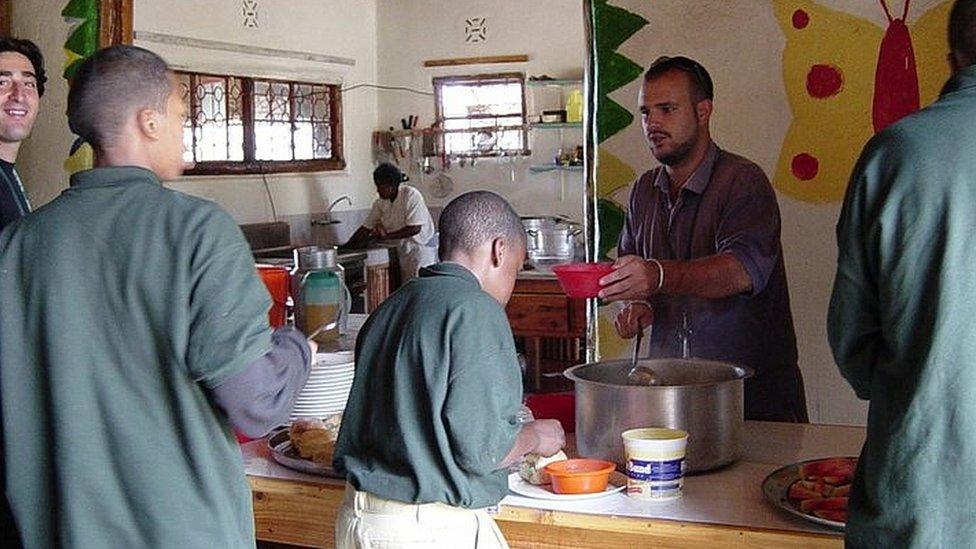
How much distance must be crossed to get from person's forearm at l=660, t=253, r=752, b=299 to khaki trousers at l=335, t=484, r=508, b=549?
45.5 inches

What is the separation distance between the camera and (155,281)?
1828mm

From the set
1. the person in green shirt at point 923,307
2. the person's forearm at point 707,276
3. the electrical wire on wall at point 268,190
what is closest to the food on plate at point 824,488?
the person in green shirt at point 923,307

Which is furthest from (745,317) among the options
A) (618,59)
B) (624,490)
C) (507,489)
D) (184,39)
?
(184,39)

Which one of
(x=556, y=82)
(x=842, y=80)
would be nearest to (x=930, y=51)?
(x=842, y=80)

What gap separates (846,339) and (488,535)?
747mm

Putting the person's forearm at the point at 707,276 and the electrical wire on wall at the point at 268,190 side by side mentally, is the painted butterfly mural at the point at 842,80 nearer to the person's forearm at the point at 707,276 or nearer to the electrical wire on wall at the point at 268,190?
the person's forearm at the point at 707,276

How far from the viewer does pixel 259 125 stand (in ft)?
25.5

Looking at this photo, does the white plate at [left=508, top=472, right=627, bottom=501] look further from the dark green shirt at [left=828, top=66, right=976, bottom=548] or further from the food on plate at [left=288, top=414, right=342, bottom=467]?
the dark green shirt at [left=828, top=66, right=976, bottom=548]

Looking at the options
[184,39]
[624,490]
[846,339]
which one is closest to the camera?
[846,339]

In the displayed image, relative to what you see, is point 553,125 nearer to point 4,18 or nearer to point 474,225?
point 4,18

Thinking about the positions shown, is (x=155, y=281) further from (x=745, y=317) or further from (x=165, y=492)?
(x=745, y=317)

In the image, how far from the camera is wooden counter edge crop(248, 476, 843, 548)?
2.02 metres

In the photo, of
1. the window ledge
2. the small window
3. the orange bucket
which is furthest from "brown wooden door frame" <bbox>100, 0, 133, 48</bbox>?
the small window

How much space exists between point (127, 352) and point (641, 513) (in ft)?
3.15
